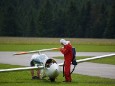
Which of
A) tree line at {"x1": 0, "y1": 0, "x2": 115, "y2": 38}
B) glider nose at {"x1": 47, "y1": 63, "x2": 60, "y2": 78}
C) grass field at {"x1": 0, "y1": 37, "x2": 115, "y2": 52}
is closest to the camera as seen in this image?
glider nose at {"x1": 47, "y1": 63, "x2": 60, "y2": 78}

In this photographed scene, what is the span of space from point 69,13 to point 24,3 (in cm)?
6874

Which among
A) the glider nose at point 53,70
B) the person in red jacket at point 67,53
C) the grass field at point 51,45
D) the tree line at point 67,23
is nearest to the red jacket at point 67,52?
the person in red jacket at point 67,53

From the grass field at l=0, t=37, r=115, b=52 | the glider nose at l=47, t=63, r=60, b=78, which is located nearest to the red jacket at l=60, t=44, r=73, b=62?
the glider nose at l=47, t=63, r=60, b=78

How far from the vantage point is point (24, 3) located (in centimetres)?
17538

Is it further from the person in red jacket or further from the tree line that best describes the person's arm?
the tree line

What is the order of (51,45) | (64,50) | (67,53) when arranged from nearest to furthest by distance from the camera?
(64,50)
(67,53)
(51,45)

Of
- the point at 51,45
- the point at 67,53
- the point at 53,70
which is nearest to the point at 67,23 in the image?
the point at 51,45

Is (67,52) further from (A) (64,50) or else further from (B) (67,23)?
(B) (67,23)

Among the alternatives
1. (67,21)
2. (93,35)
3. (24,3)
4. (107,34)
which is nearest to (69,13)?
(67,21)

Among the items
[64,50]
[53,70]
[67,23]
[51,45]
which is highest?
[67,23]

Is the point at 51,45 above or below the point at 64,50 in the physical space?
above

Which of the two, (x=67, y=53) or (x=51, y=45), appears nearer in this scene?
(x=67, y=53)

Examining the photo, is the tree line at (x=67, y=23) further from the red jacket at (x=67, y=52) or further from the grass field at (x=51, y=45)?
the red jacket at (x=67, y=52)

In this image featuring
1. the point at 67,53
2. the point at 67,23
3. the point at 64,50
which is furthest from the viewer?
the point at 67,23
